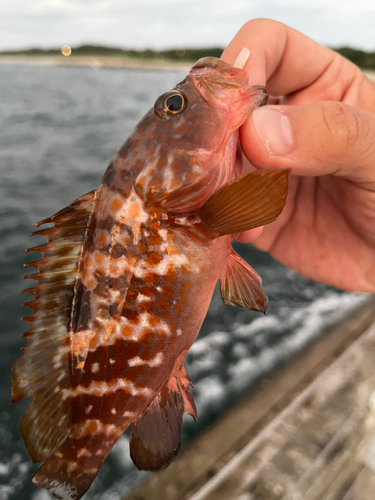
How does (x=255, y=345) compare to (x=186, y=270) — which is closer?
(x=186, y=270)

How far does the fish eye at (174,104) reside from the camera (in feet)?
6.35

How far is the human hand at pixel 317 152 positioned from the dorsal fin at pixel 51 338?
1238mm

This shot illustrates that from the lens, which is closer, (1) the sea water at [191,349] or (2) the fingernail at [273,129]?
(2) the fingernail at [273,129]

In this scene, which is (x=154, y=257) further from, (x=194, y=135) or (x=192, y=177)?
(x=194, y=135)

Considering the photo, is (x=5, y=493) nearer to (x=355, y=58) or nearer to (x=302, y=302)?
(x=302, y=302)

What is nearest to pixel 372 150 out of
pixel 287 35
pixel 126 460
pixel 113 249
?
pixel 113 249

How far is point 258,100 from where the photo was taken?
6.39 ft

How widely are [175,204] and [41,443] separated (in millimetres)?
1592

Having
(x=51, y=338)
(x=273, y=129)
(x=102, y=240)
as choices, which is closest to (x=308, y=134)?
(x=273, y=129)

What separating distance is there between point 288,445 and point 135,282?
2.76 metres

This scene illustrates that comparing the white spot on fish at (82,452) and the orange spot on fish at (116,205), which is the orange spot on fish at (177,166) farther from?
the white spot on fish at (82,452)

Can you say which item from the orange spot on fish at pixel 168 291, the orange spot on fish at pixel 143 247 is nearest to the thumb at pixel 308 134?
the orange spot on fish at pixel 143 247

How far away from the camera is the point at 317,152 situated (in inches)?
78.5

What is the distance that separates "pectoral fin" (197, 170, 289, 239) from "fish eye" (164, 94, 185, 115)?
1.95ft
